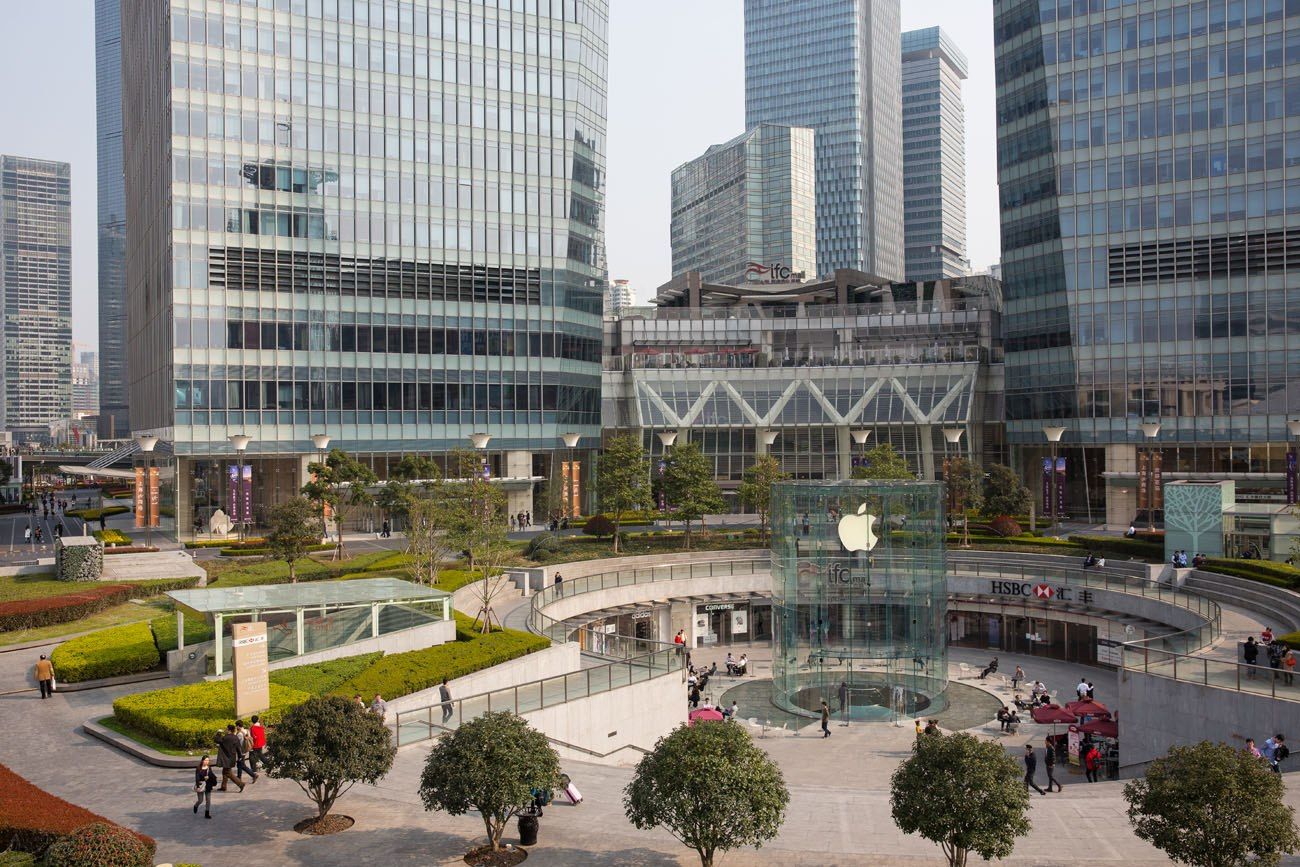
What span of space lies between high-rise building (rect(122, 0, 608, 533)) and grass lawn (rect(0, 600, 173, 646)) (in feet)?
71.2

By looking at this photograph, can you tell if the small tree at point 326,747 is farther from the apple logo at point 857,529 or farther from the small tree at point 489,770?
the apple logo at point 857,529

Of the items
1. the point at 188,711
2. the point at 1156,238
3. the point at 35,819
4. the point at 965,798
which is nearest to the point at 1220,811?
the point at 965,798

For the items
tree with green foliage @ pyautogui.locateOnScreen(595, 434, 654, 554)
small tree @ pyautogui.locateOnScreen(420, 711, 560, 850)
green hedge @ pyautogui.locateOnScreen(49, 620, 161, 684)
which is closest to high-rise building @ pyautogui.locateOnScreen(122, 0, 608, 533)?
tree with green foliage @ pyautogui.locateOnScreen(595, 434, 654, 554)

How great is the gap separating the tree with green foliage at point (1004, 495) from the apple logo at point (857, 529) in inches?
1088

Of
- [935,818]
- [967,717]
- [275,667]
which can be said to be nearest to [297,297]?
[275,667]

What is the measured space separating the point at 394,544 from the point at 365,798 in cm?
4497

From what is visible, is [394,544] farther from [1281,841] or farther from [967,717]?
[1281,841]

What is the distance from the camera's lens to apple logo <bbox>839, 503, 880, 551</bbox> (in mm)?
43906

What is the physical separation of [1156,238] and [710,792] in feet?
251

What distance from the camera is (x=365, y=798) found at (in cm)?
2300

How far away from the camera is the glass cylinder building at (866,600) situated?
4388cm

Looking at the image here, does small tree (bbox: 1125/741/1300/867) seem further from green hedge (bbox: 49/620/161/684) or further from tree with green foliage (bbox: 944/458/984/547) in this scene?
tree with green foliage (bbox: 944/458/984/547)

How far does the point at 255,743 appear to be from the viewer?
24.5 meters

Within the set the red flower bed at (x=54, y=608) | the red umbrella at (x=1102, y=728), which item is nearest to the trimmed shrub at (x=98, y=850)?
the red flower bed at (x=54, y=608)
